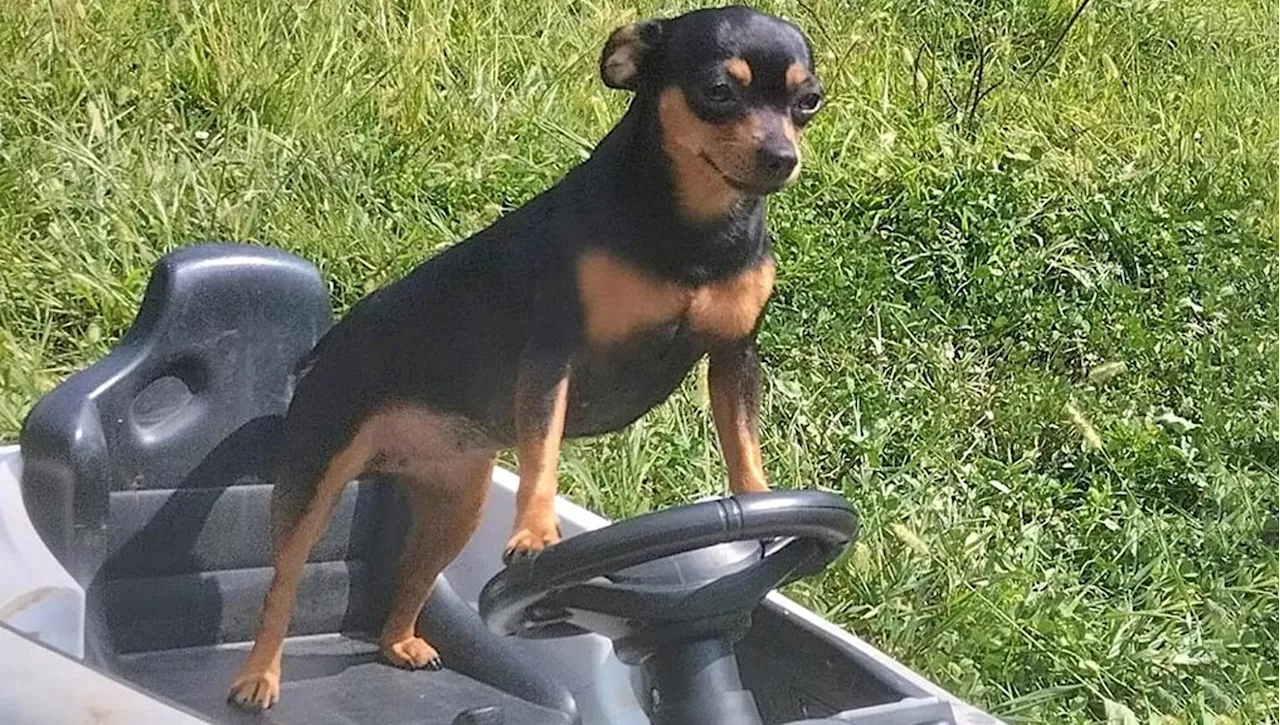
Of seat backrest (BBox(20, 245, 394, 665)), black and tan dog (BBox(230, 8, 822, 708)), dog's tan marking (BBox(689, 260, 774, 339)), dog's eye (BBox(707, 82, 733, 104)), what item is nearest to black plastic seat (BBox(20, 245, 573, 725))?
seat backrest (BBox(20, 245, 394, 665))

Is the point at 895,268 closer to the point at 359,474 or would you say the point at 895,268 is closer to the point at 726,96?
the point at 359,474

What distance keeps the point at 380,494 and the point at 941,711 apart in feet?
1.90

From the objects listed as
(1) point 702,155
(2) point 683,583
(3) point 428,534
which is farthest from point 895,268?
(1) point 702,155

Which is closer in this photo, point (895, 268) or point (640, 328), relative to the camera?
point (640, 328)

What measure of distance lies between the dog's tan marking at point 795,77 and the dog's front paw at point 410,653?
31.3 inches

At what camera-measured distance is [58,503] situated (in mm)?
1591

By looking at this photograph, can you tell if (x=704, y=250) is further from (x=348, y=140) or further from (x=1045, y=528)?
(x=348, y=140)

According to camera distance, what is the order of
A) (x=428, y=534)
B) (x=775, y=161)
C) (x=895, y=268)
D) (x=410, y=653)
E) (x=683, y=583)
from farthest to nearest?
(x=895, y=268)
(x=410, y=653)
(x=428, y=534)
(x=683, y=583)
(x=775, y=161)

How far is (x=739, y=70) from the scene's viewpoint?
1.06m

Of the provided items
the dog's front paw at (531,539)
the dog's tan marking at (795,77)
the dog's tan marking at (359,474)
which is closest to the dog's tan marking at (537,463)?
the dog's front paw at (531,539)

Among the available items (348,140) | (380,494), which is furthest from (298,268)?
(348,140)

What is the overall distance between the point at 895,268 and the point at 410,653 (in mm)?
2046

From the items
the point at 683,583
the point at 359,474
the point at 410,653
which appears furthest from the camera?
the point at 410,653

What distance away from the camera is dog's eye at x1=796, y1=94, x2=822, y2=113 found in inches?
42.7
